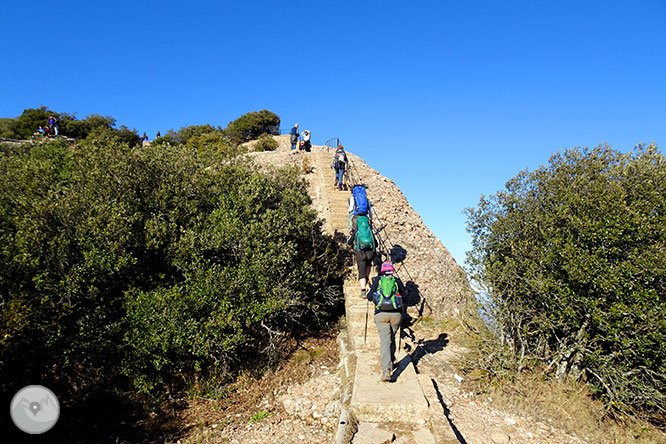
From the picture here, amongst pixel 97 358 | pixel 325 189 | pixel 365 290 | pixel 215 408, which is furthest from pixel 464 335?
pixel 325 189

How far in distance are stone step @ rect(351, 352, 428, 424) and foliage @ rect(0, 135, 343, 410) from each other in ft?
10.6

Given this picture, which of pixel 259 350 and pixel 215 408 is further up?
pixel 259 350

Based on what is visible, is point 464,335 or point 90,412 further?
point 464,335

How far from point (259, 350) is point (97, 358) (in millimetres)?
3724

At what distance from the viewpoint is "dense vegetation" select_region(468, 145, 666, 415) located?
6887 mm

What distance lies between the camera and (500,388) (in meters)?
8.05

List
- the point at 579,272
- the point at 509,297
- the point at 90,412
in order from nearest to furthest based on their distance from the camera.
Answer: the point at 579,272
the point at 90,412
the point at 509,297

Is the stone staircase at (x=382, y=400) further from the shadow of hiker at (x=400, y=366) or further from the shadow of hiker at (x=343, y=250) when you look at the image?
the shadow of hiker at (x=343, y=250)

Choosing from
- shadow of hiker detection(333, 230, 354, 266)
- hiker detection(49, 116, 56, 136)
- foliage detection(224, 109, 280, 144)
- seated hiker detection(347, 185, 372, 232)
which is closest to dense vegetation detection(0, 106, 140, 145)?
hiker detection(49, 116, 56, 136)

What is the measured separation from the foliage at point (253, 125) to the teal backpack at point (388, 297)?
40.4 m

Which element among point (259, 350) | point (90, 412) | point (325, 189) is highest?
point (325, 189)

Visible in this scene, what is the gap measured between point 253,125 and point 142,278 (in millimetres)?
39601

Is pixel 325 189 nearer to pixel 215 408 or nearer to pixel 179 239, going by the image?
pixel 179 239

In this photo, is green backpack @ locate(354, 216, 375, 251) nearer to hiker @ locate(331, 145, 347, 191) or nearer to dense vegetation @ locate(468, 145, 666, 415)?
dense vegetation @ locate(468, 145, 666, 415)
